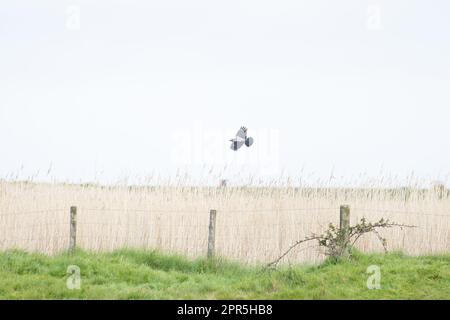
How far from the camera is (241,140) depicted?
19062 millimetres

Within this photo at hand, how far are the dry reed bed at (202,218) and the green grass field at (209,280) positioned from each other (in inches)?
57.1

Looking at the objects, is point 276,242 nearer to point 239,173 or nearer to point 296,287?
point 239,173

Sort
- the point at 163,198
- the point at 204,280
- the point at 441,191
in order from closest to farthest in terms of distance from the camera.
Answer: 1. the point at 204,280
2. the point at 163,198
3. the point at 441,191

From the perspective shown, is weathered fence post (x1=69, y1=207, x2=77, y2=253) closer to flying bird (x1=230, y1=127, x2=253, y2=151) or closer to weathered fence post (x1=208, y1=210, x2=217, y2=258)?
weathered fence post (x1=208, y1=210, x2=217, y2=258)

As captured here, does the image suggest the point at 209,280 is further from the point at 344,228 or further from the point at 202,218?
the point at 202,218

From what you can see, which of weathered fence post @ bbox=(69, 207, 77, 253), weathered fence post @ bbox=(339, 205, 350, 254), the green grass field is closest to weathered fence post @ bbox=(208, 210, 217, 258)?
the green grass field

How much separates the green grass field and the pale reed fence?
1.37 metres

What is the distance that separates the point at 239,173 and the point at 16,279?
6.18 meters

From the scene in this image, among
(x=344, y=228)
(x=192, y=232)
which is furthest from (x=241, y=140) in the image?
(x=344, y=228)

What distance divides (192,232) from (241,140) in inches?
358

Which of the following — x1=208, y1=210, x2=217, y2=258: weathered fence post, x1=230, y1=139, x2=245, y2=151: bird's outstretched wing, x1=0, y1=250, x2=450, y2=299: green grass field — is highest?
x1=230, y1=139, x2=245, y2=151: bird's outstretched wing

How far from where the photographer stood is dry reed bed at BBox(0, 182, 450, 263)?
10.2 meters

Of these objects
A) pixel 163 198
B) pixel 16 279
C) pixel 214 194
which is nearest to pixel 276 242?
pixel 214 194
